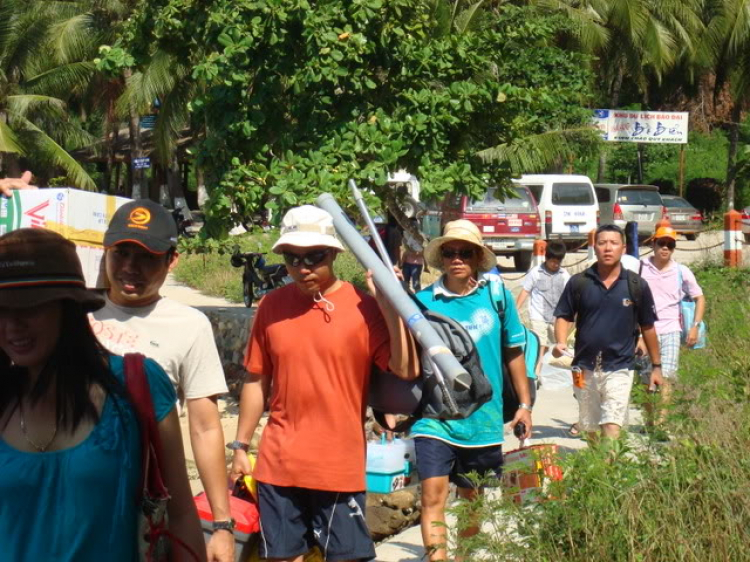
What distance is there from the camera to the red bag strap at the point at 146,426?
2672 millimetres

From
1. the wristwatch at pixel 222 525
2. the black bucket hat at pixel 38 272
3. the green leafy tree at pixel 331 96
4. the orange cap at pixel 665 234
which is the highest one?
the green leafy tree at pixel 331 96

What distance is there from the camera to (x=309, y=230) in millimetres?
4812

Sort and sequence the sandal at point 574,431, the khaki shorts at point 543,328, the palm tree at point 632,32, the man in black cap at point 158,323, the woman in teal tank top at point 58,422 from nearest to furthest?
→ the woman in teal tank top at point 58,422, the man in black cap at point 158,323, the sandal at point 574,431, the khaki shorts at point 543,328, the palm tree at point 632,32

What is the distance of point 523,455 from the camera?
5734mm

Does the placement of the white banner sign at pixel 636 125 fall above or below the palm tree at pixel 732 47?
below

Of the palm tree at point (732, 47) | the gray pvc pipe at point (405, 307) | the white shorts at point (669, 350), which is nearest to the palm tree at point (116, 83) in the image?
the white shorts at point (669, 350)

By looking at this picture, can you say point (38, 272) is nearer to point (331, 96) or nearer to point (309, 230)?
point (309, 230)

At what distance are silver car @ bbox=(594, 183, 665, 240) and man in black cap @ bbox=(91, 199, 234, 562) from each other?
27.1 meters

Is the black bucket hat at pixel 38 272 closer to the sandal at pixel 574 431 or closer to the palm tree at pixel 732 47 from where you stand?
the sandal at pixel 574 431

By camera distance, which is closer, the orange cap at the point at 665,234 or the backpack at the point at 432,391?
the backpack at the point at 432,391

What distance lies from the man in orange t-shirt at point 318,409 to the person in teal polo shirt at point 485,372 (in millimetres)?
735

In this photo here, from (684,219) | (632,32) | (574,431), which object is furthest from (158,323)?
(632,32)

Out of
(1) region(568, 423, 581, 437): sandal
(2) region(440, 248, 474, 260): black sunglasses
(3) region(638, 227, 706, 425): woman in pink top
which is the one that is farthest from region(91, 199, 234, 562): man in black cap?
(3) region(638, 227, 706, 425): woman in pink top

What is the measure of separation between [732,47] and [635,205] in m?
12.7
